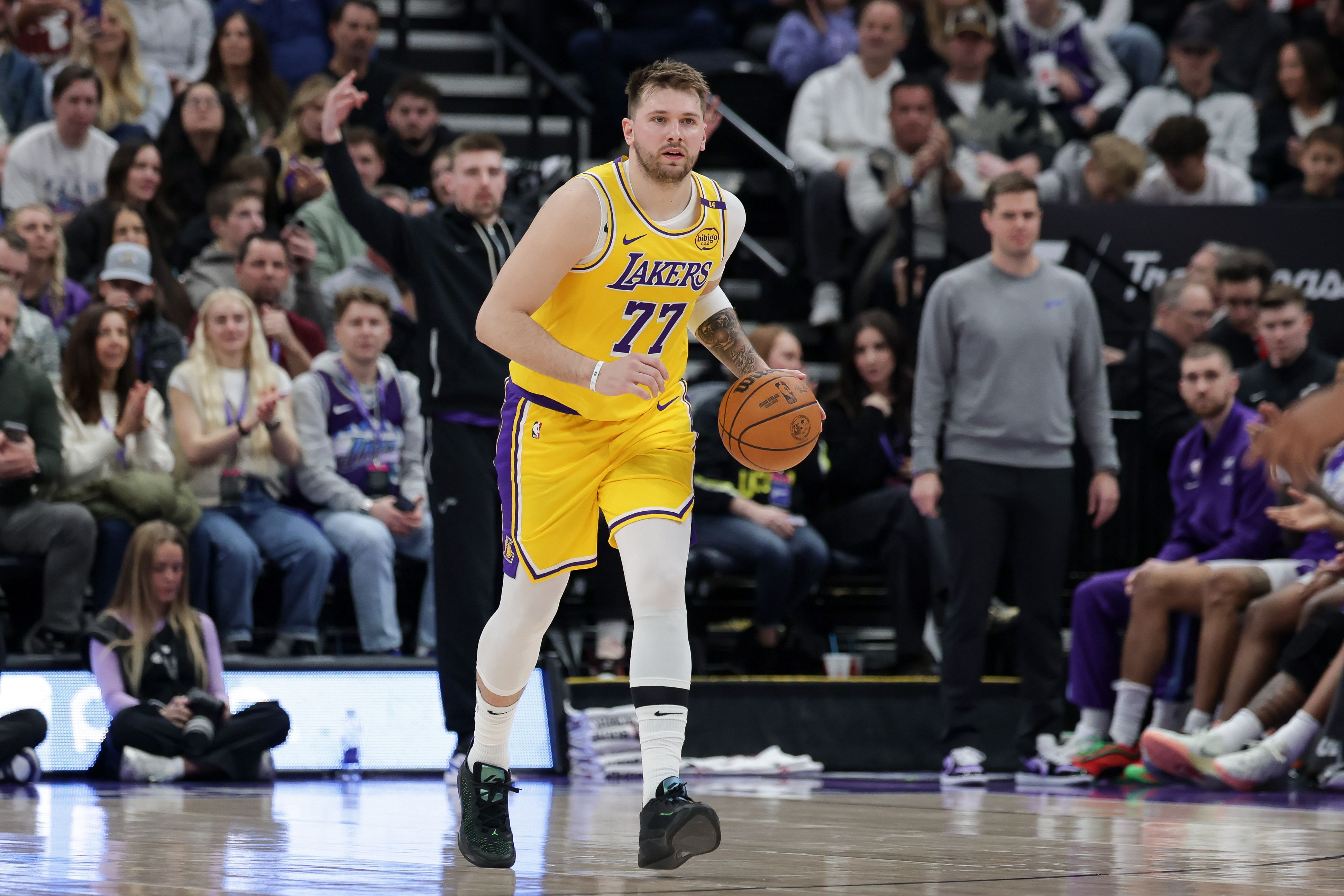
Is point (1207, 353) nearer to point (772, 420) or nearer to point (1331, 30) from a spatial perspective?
point (772, 420)

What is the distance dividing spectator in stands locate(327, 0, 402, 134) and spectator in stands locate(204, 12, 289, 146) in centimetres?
49

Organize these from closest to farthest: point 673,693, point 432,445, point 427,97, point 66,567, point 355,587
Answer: point 673,693 < point 432,445 < point 66,567 < point 355,587 < point 427,97

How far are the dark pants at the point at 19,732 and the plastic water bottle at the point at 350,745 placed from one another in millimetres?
1344

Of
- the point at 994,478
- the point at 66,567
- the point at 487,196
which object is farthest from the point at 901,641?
the point at 66,567

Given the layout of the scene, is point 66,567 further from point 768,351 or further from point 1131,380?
point 1131,380

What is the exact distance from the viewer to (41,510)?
8.03 metres

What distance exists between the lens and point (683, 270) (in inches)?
184

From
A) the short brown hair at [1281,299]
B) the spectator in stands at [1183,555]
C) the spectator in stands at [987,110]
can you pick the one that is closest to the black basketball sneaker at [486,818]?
the spectator in stands at [1183,555]

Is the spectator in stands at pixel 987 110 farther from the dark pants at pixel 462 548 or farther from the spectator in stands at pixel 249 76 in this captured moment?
the dark pants at pixel 462 548

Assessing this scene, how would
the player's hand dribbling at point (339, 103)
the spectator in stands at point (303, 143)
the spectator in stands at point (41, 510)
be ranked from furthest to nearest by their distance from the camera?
the spectator in stands at point (303, 143)
the spectator in stands at point (41, 510)
the player's hand dribbling at point (339, 103)

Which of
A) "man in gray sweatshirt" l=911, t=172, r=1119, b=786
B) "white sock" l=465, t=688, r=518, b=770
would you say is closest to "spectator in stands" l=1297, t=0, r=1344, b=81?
"man in gray sweatshirt" l=911, t=172, r=1119, b=786

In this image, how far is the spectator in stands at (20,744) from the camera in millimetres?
7254

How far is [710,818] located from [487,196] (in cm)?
376

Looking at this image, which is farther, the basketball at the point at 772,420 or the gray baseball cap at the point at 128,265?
the gray baseball cap at the point at 128,265
